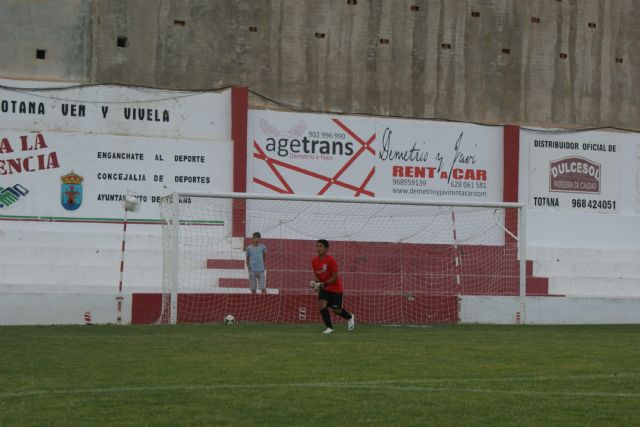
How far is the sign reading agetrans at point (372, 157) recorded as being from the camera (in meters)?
31.3

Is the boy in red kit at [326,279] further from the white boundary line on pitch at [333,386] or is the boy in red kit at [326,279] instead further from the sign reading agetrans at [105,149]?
the white boundary line on pitch at [333,386]

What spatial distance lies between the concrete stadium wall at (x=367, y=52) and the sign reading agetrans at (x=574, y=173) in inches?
38.6

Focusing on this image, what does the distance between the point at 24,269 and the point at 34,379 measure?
1491 cm

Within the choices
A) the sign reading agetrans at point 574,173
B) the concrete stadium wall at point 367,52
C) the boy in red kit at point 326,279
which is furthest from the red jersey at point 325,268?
the sign reading agetrans at point 574,173

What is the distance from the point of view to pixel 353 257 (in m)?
28.6

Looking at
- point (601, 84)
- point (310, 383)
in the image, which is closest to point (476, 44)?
point (601, 84)

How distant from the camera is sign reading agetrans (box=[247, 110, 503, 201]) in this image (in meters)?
31.3

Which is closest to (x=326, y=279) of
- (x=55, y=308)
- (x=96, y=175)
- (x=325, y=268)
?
(x=325, y=268)

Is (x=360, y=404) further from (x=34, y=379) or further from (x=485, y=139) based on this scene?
(x=485, y=139)

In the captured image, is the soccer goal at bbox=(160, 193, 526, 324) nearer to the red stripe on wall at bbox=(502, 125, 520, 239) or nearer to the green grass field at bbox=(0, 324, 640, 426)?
the red stripe on wall at bbox=(502, 125, 520, 239)

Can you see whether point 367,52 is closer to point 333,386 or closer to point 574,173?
point 574,173

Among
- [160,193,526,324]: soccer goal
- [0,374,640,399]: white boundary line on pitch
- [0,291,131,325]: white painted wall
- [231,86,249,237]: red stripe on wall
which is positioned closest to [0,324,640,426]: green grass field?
[0,374,640,399]: white boundary line on pitch

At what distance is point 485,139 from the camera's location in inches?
1318

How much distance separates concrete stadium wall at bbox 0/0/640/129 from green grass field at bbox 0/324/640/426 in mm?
13314
